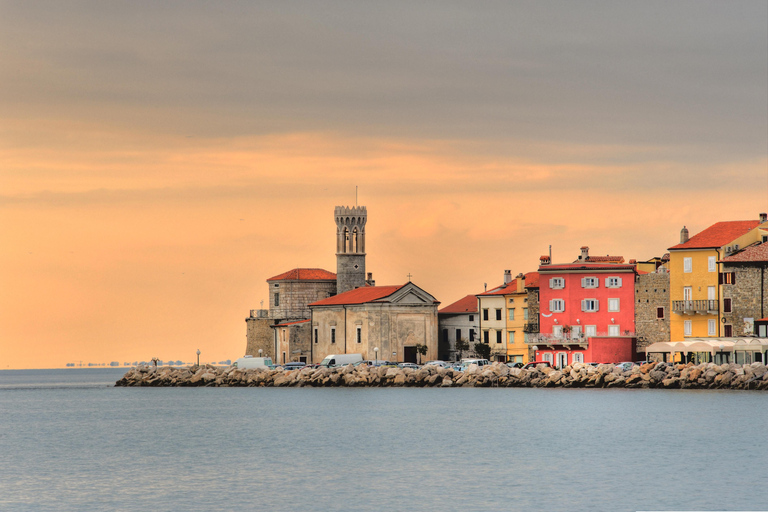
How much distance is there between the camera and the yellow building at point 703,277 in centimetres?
6844

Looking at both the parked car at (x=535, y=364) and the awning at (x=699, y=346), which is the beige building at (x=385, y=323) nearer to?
the parked car at (x=535, y=364)

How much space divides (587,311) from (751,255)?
11.7 meters

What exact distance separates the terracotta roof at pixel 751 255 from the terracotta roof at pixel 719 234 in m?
1.82

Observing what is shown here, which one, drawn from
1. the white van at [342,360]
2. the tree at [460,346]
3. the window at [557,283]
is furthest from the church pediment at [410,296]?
the window at [557,283]

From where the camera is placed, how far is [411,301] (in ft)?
282

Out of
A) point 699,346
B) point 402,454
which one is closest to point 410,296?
point 699,346

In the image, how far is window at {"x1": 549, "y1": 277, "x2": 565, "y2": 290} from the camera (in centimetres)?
7544

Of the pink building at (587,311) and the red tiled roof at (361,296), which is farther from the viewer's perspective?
the red tiled roof at (361,296)

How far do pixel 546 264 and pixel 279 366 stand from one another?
23.9 metres

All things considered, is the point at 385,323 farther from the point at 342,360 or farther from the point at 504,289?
the point at 504,289

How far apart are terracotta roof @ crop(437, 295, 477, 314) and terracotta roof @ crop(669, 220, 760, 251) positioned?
2159 cm

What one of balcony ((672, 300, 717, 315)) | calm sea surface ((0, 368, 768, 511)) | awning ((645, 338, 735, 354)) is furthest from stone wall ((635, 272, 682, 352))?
calm sea surface ((0, 368, 768, 511))

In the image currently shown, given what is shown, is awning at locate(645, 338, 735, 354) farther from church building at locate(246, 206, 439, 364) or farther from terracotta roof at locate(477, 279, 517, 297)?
church building at locate(246, 206, 439, 364)

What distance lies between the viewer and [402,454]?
39562 millimetres
